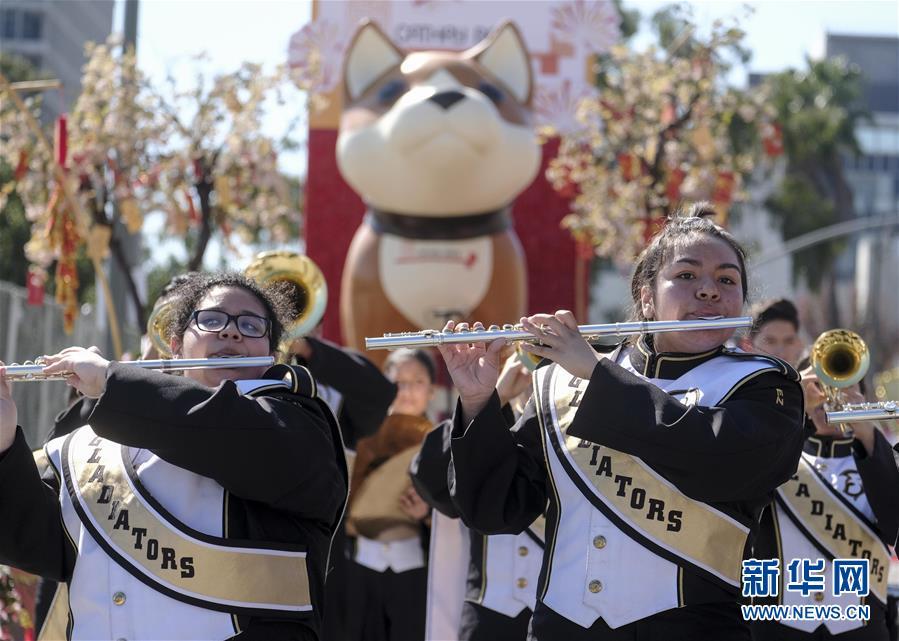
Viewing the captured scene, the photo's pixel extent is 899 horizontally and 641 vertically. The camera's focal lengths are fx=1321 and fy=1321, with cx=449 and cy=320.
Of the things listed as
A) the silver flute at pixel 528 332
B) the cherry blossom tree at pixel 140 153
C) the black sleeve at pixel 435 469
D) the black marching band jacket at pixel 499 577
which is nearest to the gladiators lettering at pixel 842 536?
the black marching band jacket at pixel 499 577

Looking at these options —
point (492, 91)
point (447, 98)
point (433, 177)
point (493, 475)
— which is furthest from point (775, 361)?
point (492, 91)

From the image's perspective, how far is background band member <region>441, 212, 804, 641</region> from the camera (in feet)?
10.0

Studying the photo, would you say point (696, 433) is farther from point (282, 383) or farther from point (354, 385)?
point (354, 385)

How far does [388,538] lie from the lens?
6234mm

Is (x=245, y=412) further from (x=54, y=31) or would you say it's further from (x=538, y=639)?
(x=54, y=31)

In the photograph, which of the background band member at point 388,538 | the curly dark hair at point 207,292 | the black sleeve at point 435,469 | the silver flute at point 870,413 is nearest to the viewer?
the curly dark hair at point 207,292

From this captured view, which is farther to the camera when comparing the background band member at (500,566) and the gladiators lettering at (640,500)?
the background band member at (500,566)

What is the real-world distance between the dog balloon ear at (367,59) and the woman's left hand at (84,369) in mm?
8509

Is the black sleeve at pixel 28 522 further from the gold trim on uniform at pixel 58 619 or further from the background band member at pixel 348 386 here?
the background band member at pixel 348 386

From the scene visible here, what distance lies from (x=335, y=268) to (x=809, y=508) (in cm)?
1038

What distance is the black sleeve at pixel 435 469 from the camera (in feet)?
14.2

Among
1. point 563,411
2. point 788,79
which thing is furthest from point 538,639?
point 788,79

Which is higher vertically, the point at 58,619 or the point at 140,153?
the point at 140,153

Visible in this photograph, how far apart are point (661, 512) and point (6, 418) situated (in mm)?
1612
